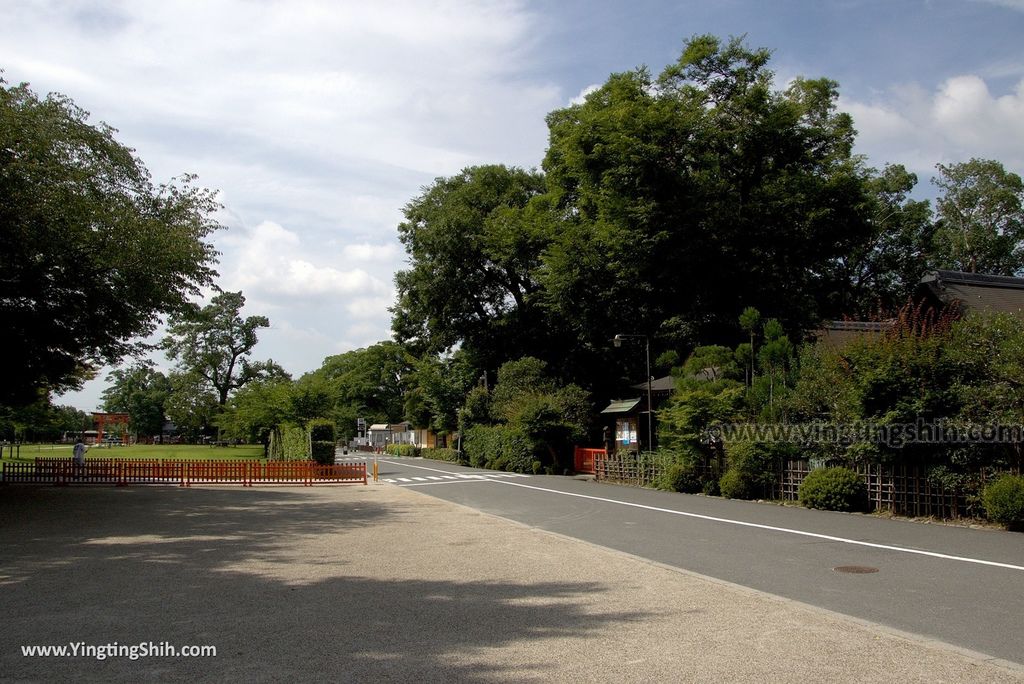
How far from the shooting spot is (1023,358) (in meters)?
14.9

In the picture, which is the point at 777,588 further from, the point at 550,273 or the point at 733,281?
the point at 550,273

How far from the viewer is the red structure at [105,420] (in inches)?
5123

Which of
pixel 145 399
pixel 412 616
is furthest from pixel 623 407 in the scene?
pixel 145 399

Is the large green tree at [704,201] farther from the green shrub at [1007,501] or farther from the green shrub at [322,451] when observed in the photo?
the green shrub at [1007,501]

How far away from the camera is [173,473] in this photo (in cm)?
2950

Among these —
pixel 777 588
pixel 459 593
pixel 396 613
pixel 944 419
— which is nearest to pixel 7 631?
pixel 396 613

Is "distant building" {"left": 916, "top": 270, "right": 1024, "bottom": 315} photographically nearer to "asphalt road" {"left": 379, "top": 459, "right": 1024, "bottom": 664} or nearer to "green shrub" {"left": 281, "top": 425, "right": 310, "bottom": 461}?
"asphalt road" {"left": 379, "top": 459, "right": 1024, "bottom": 664}

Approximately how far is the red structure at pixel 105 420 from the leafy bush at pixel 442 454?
79719 mm

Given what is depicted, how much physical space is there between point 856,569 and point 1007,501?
5.46 meters

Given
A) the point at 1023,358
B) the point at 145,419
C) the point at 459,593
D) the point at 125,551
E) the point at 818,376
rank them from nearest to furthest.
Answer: the point at 459,593 < the point at 125,551 < the point at 1023,358 < the point at 818,376 < the point at 145,419

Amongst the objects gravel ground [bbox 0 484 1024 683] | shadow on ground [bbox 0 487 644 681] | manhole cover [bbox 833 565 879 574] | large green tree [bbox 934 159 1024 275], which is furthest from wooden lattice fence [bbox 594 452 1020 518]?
large green tree [bbox 934 159 1024 275]

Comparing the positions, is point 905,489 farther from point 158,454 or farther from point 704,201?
point 158,454

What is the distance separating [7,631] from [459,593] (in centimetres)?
451

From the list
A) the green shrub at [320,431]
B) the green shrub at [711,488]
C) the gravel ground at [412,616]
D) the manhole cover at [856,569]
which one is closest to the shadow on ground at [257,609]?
the gravel ground at [412,616]
